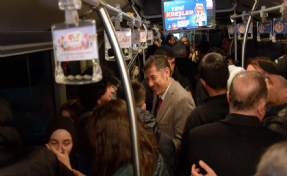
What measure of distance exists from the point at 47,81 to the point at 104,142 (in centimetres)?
308

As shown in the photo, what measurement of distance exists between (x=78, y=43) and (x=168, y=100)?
174 centimetres

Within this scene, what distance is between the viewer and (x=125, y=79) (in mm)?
1467

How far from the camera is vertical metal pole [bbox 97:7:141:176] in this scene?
4.74 feet

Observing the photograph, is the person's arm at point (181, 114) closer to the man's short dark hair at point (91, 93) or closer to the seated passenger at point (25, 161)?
the man's short dark hair at point (91, 93)

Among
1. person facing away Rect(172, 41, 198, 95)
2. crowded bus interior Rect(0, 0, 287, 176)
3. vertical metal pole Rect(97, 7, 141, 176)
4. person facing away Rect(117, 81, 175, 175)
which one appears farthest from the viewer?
person facing away Rect(172, 41, 198, 95)

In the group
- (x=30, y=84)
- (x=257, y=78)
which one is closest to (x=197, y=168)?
(x=257, y=78)

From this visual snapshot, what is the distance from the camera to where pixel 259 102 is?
177 centimetres

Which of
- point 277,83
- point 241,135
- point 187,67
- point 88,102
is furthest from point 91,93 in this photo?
point 187,67

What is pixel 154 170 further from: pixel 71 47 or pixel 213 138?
pixel 71 47

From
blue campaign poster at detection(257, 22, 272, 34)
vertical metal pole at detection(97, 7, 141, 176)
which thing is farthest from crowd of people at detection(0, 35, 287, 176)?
blue campaign poster at detection(257, 22, 272, 34)

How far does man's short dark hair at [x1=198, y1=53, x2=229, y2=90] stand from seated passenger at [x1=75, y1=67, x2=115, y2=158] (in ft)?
3.03

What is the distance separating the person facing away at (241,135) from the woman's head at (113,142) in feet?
1.28

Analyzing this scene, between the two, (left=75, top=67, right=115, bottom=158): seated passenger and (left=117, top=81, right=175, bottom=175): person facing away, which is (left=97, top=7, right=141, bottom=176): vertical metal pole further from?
(left=75, top=67, right=115, bottom=158): seated passenger

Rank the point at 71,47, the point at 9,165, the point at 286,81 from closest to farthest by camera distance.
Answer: the point at 71,47 → the point at 9,165 → the point at 286,81
